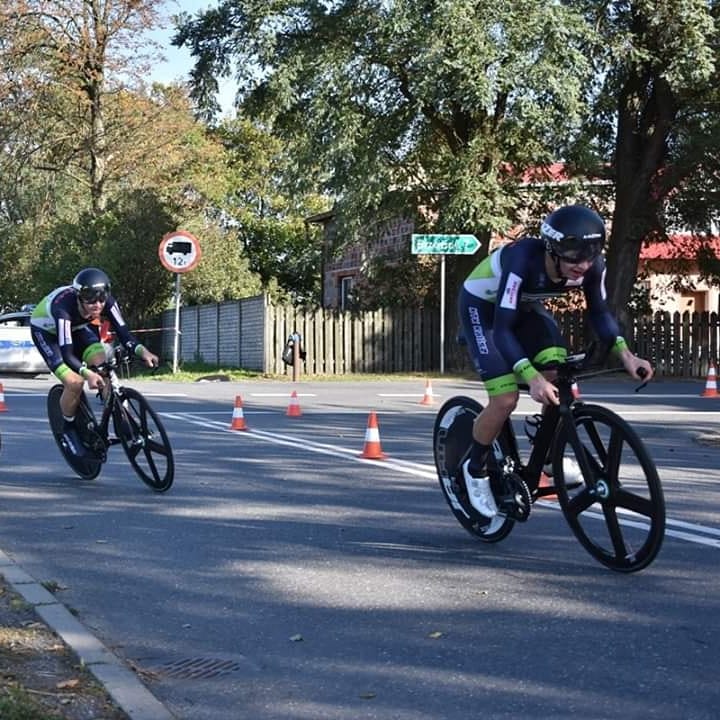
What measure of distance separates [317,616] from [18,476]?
544cm

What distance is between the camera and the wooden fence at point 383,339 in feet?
100

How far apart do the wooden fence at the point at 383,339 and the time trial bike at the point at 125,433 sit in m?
20.3

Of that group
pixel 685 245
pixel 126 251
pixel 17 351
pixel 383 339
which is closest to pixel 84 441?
pixel 17 351

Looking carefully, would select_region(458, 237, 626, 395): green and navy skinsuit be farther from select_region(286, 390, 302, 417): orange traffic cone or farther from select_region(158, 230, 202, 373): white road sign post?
select_region(158, 230, 202, 373): white road sign post

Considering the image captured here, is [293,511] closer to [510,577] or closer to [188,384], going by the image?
[510,577]

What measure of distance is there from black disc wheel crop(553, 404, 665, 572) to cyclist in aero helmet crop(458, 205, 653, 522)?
0.09m

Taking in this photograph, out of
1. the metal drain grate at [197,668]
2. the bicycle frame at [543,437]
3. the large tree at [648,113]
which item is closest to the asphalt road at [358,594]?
the metal drain grate at [197,668]

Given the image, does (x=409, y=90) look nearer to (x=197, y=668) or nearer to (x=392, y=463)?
(x=392, y=463)

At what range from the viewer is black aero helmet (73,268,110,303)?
915cm

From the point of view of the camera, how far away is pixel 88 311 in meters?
9.39

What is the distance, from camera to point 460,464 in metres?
6.99

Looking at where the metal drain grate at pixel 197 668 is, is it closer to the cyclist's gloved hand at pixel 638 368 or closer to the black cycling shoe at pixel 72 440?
the cyclist's gloved hand at pixel 638 368

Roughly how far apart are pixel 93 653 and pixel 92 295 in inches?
190

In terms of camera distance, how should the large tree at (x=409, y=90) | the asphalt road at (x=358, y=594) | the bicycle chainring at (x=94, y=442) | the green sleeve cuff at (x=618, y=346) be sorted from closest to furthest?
the asphalt road at (x=358, y=594) < the green sleeve cuff at (x=618, y=346) < the bicycle chainring at (x=94, y=442) < the large tree at (x=409, y=90)
